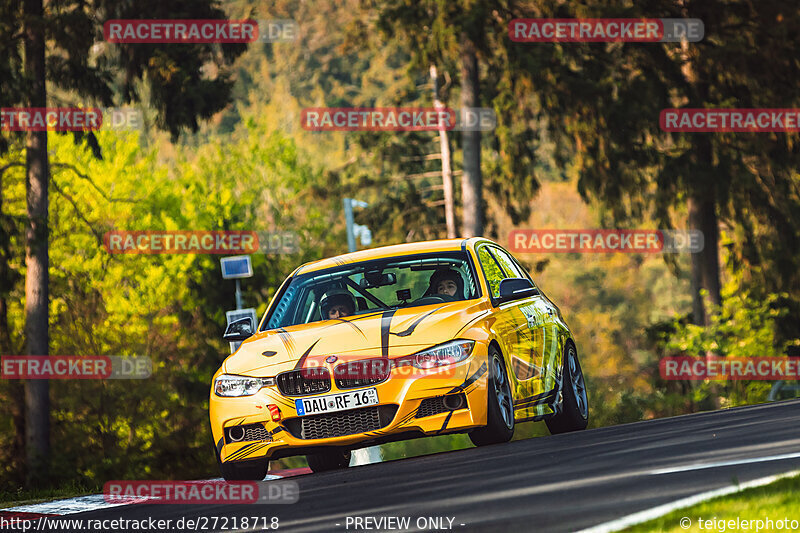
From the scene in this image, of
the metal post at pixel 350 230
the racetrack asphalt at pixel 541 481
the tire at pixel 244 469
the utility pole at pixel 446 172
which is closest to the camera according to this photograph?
the racetrack asphalt at pixel 541 481

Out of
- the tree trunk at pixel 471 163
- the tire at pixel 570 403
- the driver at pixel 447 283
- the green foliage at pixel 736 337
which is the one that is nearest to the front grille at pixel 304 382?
the driver at pixel 447 283

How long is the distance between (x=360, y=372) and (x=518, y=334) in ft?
6.16

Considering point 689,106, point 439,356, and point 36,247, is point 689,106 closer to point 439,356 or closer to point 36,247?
point 36,247

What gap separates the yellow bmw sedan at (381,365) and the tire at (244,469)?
1 centimetres

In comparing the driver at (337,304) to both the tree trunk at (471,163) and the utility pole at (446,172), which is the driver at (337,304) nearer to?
the tree trunk at (471,163)

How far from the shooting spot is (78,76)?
25781 millimetres

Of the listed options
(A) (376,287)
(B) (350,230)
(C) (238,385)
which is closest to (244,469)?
(C) (238,385)

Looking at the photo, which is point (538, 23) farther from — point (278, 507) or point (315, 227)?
point (315, 227)

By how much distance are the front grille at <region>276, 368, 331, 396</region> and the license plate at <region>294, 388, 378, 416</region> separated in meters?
0.07

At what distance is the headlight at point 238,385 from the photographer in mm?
10062

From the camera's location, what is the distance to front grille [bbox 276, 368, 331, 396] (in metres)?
9.88

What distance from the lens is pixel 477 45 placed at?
101 ft

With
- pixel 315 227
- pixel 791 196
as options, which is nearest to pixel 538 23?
pixel 791 196

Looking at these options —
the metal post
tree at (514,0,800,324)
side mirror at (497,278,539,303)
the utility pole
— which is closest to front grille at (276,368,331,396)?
side mirror at (497,278,539,303)
